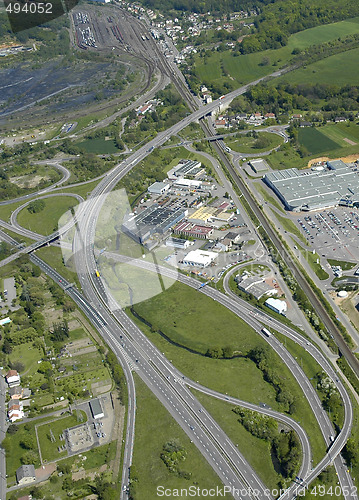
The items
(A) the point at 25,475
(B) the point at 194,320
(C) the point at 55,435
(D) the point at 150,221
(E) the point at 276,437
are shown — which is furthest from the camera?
(D) the point at 150,221

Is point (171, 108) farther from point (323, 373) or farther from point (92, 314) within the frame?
point (323, 373)

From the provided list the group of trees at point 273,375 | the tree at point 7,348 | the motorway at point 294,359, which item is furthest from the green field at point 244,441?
the tree at point 7,348

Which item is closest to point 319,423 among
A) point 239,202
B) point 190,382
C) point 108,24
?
point 190,382

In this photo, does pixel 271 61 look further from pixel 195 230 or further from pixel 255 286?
pixel 255 286

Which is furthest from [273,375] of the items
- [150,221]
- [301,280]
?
[150,221]

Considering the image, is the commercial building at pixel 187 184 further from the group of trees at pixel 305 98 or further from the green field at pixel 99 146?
the group of trees at pixel 305 98

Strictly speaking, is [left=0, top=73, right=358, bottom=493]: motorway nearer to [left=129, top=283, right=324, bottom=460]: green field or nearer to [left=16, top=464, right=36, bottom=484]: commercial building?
[left=129, top=283, right=324, bottom=460]: green field

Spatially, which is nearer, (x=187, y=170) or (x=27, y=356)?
(x=27, y=356)
